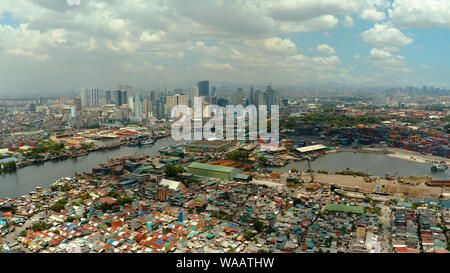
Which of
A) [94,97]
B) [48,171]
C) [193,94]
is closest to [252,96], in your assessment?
[193,94]

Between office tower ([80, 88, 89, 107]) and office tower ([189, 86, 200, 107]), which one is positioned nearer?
office tower ([189, 86, 200, 107])

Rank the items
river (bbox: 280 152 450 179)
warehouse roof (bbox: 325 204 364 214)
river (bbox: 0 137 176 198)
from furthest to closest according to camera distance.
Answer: river (bbox: 280 152 450 179), river (bbox: 0 137 176 198), warehouse roof (bbox: 325 204 364 214)

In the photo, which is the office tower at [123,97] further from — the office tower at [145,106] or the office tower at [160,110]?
the office tower at [160,110]

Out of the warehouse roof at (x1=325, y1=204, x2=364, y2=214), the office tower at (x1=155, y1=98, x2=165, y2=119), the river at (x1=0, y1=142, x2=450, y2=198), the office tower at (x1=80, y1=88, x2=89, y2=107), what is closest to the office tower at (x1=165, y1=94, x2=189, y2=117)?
the office tower at (x1=155, y1=98, x2=165, y2=119)

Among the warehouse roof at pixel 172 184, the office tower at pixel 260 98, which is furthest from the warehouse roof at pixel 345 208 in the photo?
the office tower at pixel 260 98

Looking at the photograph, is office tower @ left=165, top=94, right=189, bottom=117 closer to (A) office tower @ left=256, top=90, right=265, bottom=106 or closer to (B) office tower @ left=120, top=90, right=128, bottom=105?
(A) office tower @ left=256, top=90, right=265, bottom=106

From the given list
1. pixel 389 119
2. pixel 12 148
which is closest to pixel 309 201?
pixel 12 148

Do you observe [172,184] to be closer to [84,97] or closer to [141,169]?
[141,169]

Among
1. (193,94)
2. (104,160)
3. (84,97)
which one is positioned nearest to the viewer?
(104,160)
